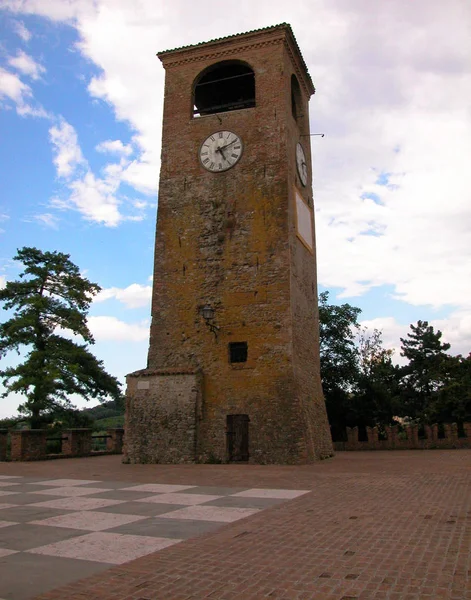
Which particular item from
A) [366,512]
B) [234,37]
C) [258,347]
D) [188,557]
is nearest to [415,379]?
[258,347]

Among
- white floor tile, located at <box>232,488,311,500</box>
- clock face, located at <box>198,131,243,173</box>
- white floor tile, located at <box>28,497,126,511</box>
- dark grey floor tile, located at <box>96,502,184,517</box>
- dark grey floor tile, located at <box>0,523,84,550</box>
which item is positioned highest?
clock face, located at <box>198,131,243,173</box>

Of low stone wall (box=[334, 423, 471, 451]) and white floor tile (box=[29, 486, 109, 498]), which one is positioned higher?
low stone wall (box=[334, 423, 471, 451])

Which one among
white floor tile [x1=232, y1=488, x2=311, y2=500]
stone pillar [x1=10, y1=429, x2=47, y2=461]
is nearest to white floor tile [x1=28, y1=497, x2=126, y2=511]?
white floor tile [x1=232, y1=488, x2=311, y2=500]

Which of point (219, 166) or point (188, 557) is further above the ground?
point (219, 166)

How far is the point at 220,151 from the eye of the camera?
1827cm

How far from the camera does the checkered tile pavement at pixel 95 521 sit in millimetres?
4535

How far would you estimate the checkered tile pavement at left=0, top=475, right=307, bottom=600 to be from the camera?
4.54 m

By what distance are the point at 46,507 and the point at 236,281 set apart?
10.3m

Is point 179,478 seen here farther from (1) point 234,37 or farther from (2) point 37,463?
(1) point 234,37

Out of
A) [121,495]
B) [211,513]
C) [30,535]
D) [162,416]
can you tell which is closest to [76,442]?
[162,416]

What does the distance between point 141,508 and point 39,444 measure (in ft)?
38.0

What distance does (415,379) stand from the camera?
3541 cm

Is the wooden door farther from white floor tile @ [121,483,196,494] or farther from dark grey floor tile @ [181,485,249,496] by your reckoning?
dark grey floor tile @ [181,485,249,496]

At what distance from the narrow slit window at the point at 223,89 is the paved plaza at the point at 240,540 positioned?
1598 cm
